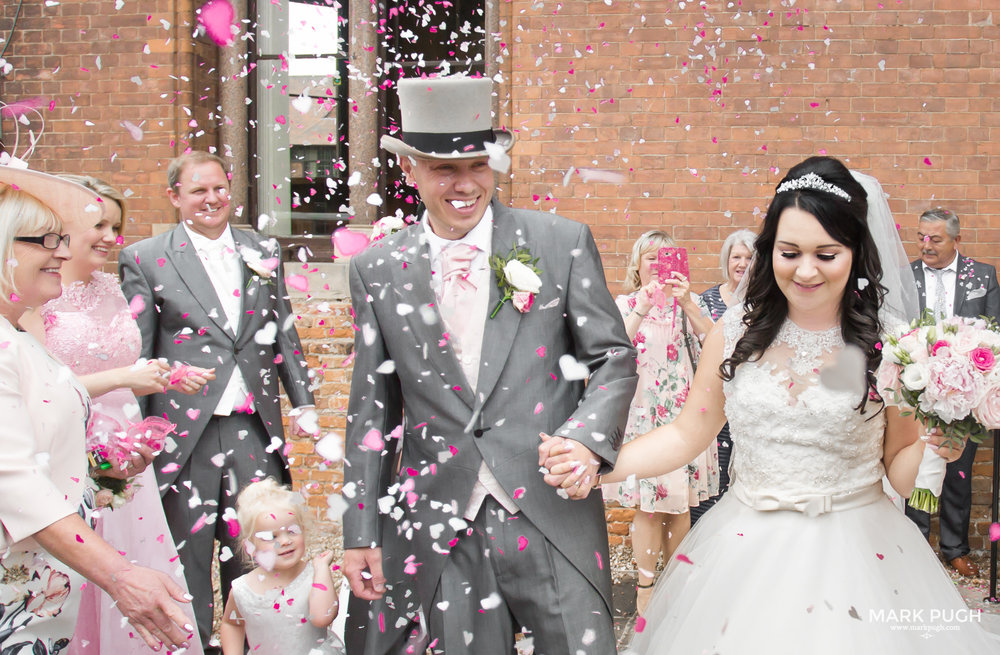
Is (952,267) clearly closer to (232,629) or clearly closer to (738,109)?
(738,109)

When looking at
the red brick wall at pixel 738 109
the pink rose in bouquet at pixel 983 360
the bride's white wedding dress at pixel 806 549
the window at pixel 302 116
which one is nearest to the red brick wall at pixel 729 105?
the red brick wall at pixel 738 109

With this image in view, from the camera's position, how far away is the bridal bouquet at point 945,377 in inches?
92.2

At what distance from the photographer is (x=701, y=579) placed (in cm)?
280

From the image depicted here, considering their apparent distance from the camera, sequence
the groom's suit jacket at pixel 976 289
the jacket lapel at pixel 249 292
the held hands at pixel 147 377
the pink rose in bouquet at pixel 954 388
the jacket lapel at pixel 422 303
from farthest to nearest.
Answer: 1. the groom's suit jacket at pixel 976 289
2. the jacket lapel at pixel 249 292
3. the held hands at pixel 147 377
4. the jacket lapel at pixel 422 303
5. the pink rose in bouquet at pixel 954 388

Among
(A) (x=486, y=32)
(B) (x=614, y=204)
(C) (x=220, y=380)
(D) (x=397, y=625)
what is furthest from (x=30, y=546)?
(A) (x=486, y=32)

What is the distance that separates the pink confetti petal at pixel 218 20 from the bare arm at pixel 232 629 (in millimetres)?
4527

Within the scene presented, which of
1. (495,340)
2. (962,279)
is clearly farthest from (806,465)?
(962,279)

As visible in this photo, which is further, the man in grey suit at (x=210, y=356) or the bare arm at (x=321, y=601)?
the man in grey suit at (x=210, y=356)

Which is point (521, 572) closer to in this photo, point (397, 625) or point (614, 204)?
point (397, 625)

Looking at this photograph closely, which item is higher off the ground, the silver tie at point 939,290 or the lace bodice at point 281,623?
the silver tie at point 939,290

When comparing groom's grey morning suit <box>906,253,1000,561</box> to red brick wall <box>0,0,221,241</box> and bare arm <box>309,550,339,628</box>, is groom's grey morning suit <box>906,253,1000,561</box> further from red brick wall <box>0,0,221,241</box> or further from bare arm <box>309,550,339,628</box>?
red brick wall <box>0,0,221,241</box>

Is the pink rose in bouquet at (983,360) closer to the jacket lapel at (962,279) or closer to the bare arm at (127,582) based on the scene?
the bare arm at (127,582)

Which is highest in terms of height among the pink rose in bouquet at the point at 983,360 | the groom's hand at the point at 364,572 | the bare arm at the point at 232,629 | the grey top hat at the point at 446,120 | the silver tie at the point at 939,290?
the grey top hat at the point at 446,120

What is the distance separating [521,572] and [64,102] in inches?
219
